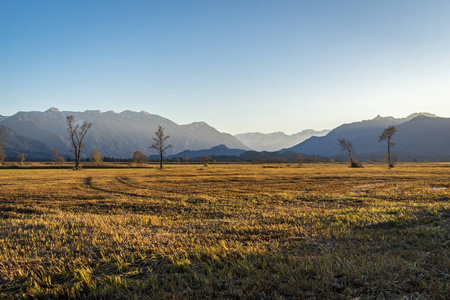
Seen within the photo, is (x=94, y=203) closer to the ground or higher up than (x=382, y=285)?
closer to the ground

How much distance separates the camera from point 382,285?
195 inches

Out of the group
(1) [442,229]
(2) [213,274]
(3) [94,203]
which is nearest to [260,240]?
(2) [213,274]

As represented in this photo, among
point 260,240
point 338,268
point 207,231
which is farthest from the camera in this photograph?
point 207,231

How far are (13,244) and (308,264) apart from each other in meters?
10.2

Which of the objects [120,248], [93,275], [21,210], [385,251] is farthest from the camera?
[21,210]

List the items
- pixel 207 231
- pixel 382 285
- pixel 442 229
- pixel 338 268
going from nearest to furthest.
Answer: pixel 382 285 < pixel 338 268 < pixel 442 229 < pixel 207 231

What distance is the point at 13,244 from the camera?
8797 mm

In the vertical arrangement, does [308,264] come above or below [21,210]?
above

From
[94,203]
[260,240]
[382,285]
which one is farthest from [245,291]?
[94,203]

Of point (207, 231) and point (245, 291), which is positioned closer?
point (245, 291)

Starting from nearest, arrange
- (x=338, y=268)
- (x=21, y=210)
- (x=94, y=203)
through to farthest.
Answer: (x=338, y=268)
(x=21, y=210)
(x=94, y=203)

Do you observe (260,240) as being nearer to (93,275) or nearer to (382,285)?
(382,285)

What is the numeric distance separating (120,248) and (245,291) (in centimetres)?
466

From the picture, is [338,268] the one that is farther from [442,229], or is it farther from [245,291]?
[442,229]
